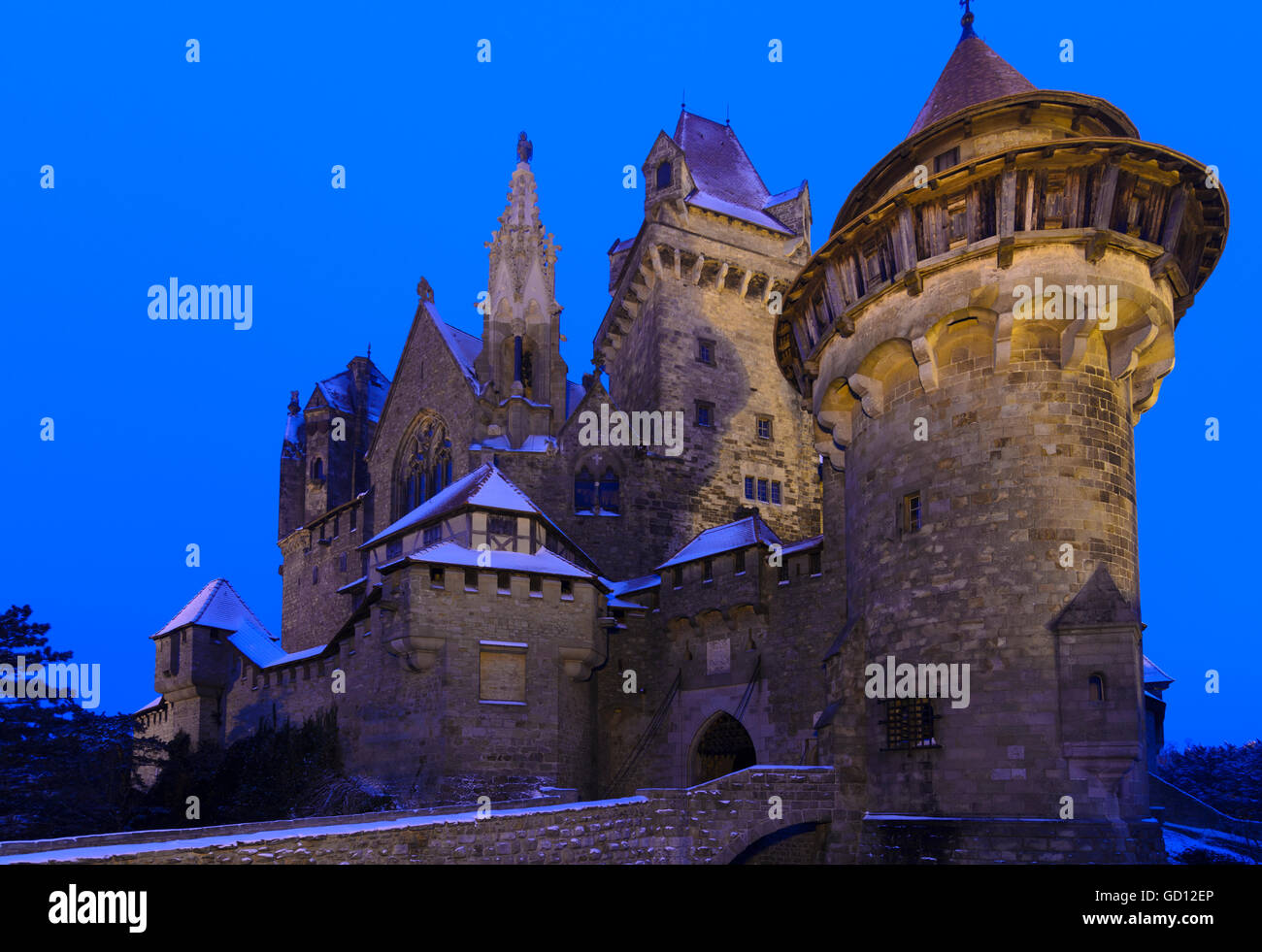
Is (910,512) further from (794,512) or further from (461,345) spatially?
(461,345)

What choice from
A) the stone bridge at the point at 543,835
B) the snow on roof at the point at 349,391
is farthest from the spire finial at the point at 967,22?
the snow on roof at the point at 349,391

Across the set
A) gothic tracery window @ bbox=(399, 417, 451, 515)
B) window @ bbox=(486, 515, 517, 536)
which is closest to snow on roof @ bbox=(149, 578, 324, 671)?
gothic tracery window @ bbox=(399, 417, 451, 515)

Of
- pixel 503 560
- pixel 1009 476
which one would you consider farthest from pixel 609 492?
pixel 1009 476

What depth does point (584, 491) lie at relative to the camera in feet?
120

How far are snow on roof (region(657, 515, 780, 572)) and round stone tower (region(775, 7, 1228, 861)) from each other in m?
8.99

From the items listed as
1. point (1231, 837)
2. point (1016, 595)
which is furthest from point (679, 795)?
point (1231, 837)

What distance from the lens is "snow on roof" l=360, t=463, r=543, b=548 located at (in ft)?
99.1

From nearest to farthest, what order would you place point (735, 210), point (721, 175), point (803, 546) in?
point (803, 546)
point (735, 210)
point (721, 175)

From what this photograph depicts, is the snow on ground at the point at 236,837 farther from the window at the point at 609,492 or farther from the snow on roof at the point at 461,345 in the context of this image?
the snow on roof at the point at 461,345

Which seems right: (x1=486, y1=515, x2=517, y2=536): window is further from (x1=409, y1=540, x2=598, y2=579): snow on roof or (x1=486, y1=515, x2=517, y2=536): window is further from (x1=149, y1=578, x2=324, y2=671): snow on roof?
(x1=149, y1=578, x2=324, y2=671): snow on roof

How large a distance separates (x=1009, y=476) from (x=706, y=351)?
2444 centimetres

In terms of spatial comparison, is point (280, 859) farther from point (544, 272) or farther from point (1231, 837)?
point (544, 272)
